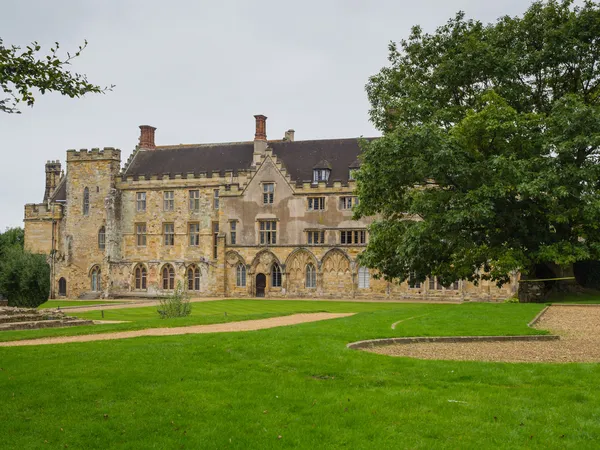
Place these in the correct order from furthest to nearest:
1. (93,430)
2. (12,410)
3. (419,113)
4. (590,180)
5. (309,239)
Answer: (309,239) → (419,113) → (590,180) → (12,410) → (93,430)

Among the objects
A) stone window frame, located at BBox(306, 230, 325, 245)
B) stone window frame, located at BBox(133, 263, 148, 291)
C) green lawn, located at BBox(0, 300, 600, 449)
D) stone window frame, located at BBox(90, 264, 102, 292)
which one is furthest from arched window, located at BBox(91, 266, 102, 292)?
green lawn, located at BBox(0, 300, 600, 449)

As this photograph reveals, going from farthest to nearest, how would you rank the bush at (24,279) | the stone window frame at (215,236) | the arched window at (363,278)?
the stone window frame at (215,236), the arched window at (363,278), the bush at (24,279)

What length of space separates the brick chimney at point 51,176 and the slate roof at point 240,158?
9504 mm

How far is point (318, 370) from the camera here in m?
11.9

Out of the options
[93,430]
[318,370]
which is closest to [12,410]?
[93,430]

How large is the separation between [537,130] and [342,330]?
16.1 meters

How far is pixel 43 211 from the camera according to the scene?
203 feet

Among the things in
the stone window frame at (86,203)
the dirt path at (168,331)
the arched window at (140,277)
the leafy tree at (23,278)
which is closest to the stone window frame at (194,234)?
the arched window at (140,277)

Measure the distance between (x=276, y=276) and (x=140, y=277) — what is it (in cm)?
1292

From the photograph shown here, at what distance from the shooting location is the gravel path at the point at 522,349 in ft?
Result: 45.3

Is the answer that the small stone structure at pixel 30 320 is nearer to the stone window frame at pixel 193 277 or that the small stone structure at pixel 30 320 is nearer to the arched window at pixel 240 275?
the arched window at pixel 240 275

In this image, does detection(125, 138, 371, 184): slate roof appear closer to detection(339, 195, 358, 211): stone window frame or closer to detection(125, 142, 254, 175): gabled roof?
detection(125, 142, 254, 175): gabled roof

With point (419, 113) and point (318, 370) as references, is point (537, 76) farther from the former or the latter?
point (318, 370)

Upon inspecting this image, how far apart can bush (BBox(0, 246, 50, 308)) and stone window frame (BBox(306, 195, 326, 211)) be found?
76.6ft
